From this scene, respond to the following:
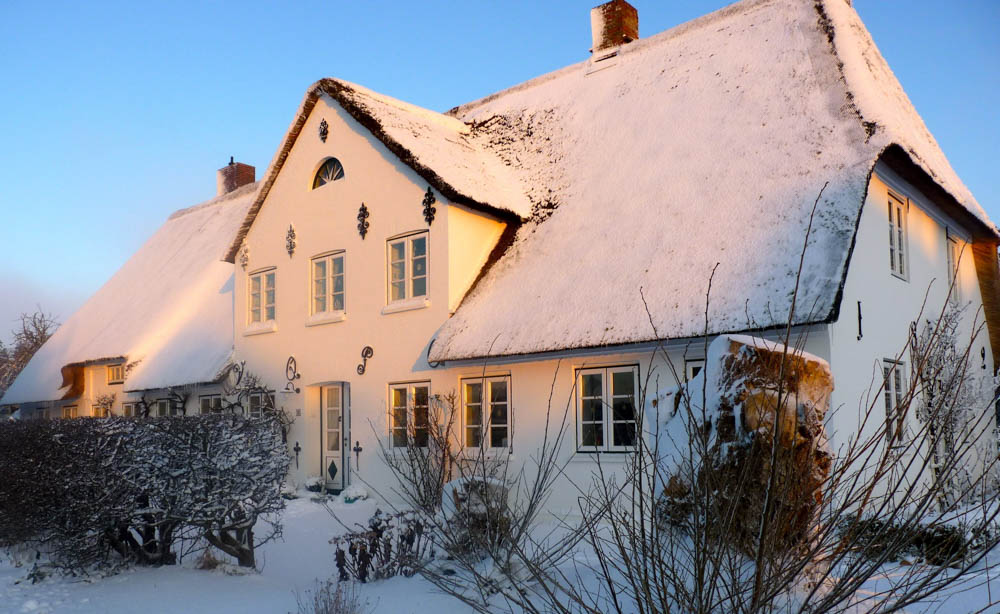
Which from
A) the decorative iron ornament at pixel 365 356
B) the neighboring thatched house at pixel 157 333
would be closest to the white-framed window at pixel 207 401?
the neighboring thatched house at pixel 157 333

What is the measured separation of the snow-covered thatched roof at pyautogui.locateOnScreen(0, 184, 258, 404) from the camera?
18094mm

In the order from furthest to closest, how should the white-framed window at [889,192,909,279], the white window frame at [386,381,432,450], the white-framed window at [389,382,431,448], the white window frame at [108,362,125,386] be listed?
1. the white window frame at [108,362,125,386]
2. the white window frame at [386,381,432,450]
3. the white-framed window at [389,382,431,448]
4. the white-framed window at [889,192,909,279]

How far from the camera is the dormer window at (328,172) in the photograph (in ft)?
51.1

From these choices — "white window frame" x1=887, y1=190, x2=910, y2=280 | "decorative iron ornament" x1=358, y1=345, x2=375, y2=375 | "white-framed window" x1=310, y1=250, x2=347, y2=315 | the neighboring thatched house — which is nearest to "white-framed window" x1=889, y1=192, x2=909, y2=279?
"white window frame" x1=887, y1=190, x2=910, y2=280

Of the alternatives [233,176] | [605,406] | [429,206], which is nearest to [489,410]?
[605,406]

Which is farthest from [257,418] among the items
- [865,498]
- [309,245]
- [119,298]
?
[119,298]

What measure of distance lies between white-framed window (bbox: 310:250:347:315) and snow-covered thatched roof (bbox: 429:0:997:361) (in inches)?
127

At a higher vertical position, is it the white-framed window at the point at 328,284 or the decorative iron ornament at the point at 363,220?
the decorative iron ornament at the point at 363,220

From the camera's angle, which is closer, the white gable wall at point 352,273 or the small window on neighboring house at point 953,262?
the white gable wall at point 352,273

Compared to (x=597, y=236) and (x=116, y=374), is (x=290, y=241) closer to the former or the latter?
(x=597, y=236)

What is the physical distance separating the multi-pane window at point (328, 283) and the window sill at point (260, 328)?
116 cm

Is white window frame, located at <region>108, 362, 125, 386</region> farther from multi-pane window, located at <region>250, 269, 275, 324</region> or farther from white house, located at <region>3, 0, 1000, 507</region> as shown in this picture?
multi-pane window, located at <region>250, 269, 275, 324</region>

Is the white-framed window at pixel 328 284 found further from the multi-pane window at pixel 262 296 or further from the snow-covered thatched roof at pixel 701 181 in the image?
the snow-covered thatched roof at pixel 701 181

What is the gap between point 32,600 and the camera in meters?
7.79
